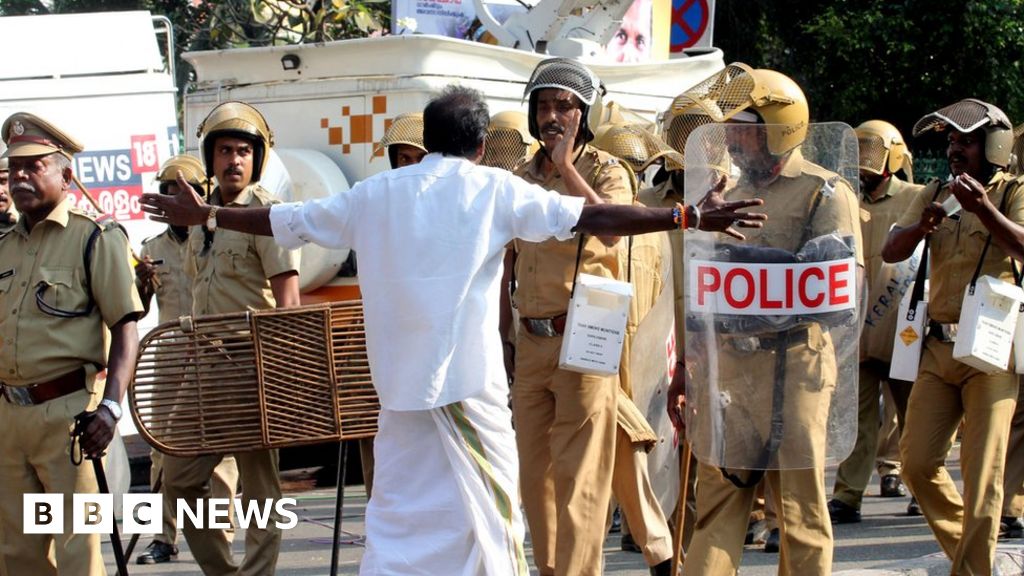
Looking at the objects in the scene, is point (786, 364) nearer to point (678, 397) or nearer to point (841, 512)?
point (678, 397)

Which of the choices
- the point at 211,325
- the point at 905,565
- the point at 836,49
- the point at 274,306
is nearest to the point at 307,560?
the point at 274,306

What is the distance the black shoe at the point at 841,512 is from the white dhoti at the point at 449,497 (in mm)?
4319

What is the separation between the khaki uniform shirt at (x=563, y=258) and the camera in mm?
6578

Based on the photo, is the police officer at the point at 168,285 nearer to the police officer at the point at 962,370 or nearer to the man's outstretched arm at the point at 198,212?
the man's outstretched arm at the point at 198,212

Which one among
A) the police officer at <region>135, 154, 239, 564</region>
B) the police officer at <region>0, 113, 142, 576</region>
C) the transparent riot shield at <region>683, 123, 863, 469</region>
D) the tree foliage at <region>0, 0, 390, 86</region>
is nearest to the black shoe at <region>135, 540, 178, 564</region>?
the police officer at <region>135, 154, 239, 564</region>

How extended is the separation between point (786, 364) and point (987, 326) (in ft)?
4.57

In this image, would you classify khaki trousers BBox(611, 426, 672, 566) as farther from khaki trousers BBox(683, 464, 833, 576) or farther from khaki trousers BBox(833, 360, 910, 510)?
khaki trousers BBox(833, 360, 910, 510)

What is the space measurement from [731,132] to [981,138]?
174 cm

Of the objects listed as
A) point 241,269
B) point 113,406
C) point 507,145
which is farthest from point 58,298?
point 507,145

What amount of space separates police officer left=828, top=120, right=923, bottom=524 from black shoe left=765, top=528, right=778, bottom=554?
971 millimetres

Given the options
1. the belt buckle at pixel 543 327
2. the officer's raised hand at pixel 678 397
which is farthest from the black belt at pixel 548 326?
the officer's raised hand at pixel 678 397

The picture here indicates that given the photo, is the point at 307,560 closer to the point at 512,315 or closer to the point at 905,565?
the point at 512,315

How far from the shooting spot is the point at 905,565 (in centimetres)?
739

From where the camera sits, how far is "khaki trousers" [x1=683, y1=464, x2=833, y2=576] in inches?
225
